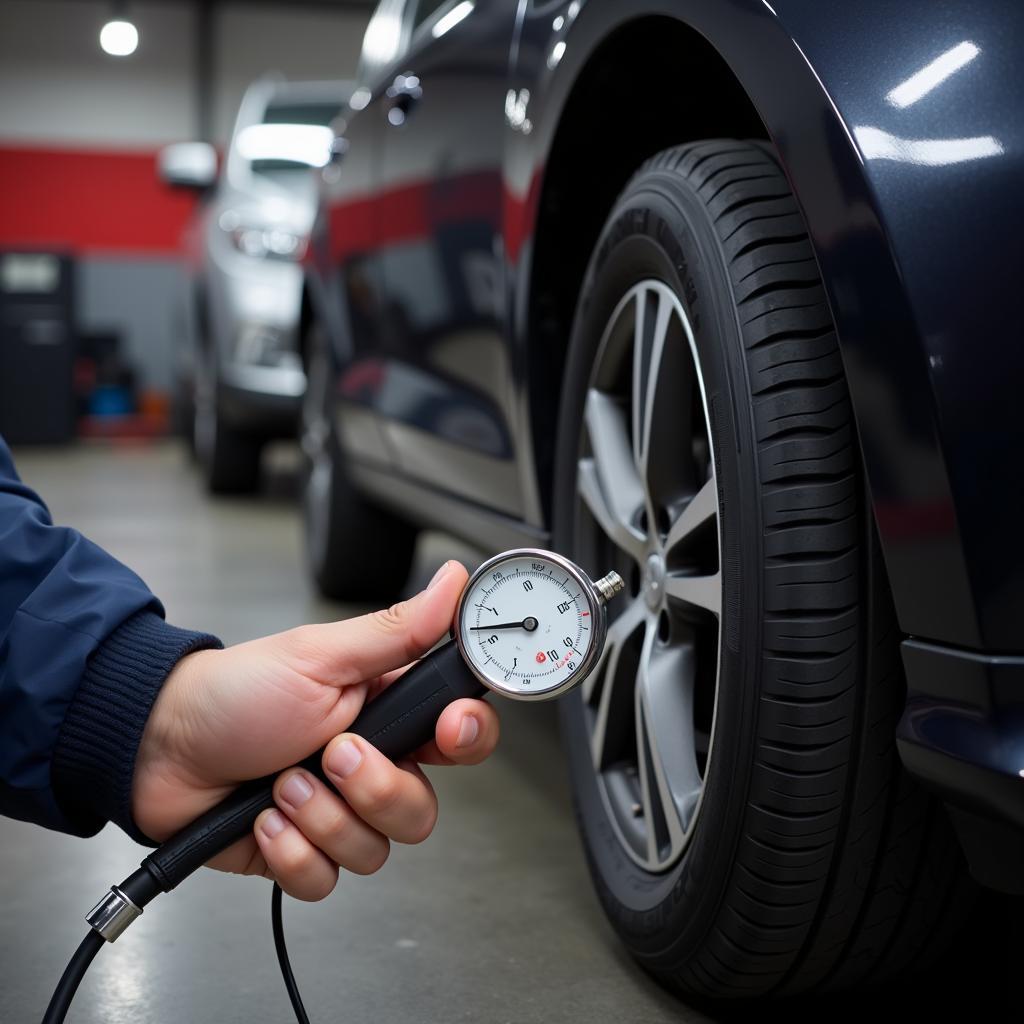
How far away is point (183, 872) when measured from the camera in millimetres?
945

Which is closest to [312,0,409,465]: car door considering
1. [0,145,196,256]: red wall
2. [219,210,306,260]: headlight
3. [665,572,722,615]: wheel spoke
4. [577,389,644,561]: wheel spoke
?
[577,389,644,561]: wheel spoke

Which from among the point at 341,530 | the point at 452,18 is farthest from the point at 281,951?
the point at 341,530

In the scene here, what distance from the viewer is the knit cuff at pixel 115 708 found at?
3.05 feet

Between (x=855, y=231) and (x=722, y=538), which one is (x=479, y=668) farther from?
(x=855, y=231)

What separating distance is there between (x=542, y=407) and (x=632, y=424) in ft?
0.67

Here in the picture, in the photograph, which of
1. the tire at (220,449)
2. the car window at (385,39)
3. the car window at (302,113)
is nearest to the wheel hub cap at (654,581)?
the car window at (385,39)

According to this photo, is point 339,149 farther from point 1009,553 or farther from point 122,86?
point 122,86

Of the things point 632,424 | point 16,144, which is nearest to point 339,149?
point 632,424

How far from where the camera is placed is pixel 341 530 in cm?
295

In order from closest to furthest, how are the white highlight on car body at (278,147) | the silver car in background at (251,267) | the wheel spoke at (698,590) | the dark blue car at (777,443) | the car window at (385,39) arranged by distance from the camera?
1. the dark blue car at (777,443)
2. the wheel spoke at (698,590)
3. the car window at (385,39)
4. the silver car in background at (251,267)
5. the white highlight on car body at (278,147)

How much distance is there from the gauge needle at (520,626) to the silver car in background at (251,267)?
3.54 m

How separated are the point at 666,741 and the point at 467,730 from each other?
28cm

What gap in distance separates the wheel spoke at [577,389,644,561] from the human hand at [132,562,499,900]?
12.3 inches

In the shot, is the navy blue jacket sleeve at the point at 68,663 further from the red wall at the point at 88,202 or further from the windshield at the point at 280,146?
the red wall at the point at 88,202
